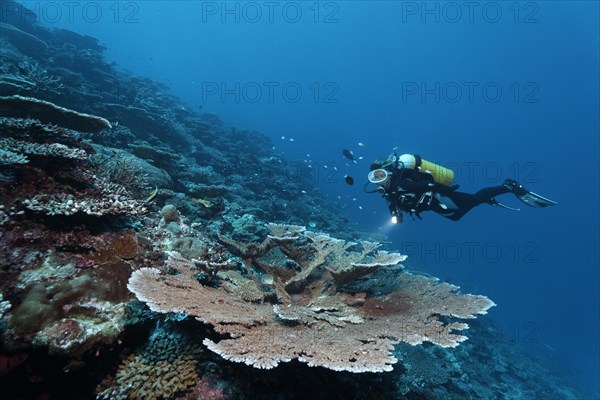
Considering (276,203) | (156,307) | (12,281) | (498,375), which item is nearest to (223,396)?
(156,307)

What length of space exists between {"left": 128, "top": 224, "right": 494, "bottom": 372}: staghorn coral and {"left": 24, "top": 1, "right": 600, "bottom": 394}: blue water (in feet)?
61.5

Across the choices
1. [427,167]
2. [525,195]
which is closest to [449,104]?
[525,195]

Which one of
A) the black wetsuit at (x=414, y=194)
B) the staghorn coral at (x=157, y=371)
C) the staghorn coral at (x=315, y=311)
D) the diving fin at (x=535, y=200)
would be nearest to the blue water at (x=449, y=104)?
the diving fin at (x=535, y=200)

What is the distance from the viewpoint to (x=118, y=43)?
147 meters

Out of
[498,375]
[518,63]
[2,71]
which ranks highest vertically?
[518,63]

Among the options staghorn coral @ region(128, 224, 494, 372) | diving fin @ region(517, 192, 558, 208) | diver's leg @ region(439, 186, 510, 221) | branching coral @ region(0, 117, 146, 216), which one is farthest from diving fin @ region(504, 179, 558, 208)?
branching coral @ region(0, 117, 146, 216)

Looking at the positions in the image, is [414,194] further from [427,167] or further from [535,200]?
[535,200]

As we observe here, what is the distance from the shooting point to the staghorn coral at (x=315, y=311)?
2.63m

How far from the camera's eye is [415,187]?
6719 millimetres

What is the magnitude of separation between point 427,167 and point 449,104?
140 meters

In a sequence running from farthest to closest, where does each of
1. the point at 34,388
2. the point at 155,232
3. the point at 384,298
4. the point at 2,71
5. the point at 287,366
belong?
the point at 2,71 < the point at 384,298 < the point at 155,232 < the point at 287,366 < the point at 34,388

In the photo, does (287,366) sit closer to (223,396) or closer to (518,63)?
(223,396)

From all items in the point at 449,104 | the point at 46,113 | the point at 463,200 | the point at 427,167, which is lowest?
the point at 463,200

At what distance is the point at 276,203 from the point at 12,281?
9817mm
